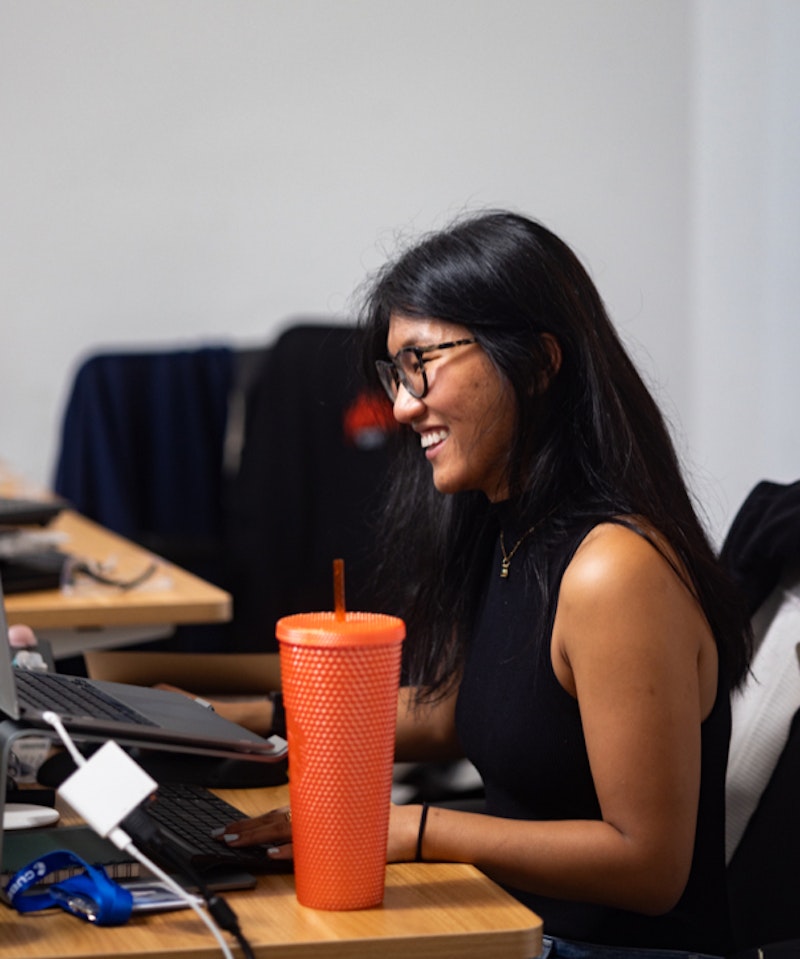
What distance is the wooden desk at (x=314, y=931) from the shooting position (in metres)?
0.88

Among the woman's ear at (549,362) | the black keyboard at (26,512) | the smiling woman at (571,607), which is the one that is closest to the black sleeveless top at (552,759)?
the smiling woman at (571,607)

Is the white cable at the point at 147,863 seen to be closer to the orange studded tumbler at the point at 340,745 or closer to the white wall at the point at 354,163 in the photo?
the orange studded tumbler at the point at 340,745

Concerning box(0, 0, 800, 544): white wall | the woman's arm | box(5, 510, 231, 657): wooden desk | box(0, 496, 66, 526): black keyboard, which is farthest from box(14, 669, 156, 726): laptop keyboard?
box(0, 0, 800, 544): white wall

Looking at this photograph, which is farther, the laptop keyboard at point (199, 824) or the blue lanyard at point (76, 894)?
the laptop keyboard at point (199, 824)

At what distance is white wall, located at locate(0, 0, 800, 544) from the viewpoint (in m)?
3.79

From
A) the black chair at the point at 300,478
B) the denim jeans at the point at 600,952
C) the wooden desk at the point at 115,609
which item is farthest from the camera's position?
the black chair at the point at 300,478

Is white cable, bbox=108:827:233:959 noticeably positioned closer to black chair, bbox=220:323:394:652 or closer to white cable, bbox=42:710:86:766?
white cable, bbox=42:710:86:766

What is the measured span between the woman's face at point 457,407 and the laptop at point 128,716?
322 mm

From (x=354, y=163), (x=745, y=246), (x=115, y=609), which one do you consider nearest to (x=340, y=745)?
(x=115, y=609)

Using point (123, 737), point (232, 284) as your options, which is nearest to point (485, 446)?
point (123, 737)

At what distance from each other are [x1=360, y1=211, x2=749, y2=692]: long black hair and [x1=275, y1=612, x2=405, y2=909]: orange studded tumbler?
0.35m

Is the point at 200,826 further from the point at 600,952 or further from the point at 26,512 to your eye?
the point at 26,512

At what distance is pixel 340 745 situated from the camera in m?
0.90

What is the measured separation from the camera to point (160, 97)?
384 centimetres
